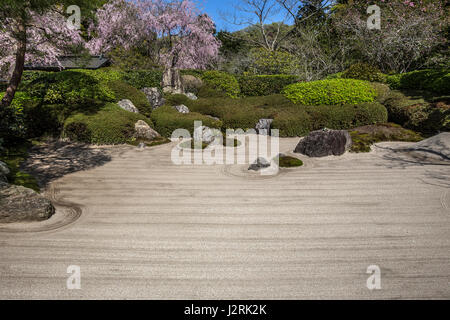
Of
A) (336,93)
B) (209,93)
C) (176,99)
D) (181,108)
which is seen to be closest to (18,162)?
(181,108)

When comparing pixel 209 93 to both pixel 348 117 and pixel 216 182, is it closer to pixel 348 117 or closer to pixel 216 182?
pixel 348 117

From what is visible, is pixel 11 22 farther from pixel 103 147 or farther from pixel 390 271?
pixel 390 271

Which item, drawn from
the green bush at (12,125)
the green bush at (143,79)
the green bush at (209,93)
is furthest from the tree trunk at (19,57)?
the green bush at (209,93)

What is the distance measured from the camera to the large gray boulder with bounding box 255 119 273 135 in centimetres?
1132

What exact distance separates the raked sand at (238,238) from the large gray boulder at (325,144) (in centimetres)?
162

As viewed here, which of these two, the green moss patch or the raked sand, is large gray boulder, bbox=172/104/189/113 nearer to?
the green moss patch

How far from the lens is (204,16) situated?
79.4 feet

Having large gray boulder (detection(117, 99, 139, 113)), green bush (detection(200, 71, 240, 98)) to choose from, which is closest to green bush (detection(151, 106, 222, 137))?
large gray boulder (detection(117, 99, 139, 113))

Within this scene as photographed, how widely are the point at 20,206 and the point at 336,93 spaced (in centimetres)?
1195

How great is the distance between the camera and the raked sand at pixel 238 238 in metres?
2.87

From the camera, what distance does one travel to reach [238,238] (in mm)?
3795

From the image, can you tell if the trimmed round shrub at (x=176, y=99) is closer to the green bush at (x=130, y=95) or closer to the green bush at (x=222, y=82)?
the green bush at (x=130, y=95)

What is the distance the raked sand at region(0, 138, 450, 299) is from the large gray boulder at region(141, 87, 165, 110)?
8347 mm

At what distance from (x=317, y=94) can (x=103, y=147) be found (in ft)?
30.7
